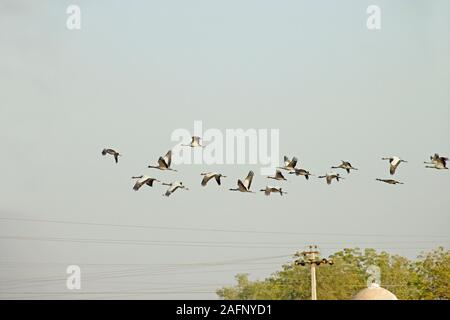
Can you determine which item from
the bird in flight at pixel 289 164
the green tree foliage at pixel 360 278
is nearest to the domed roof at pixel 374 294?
the bird in flight at pixel 289 164

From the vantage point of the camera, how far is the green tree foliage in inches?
3558

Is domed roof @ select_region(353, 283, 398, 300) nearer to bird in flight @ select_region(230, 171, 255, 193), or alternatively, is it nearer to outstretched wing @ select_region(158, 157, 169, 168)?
bird in flight @ select_region(230, 171, 255, 193)

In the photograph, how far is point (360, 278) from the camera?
97625 mm

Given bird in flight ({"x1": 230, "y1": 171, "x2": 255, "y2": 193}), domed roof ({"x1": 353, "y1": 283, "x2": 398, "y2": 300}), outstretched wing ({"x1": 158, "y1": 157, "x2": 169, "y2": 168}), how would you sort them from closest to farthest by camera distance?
outstretched wing ({"x1": 158, "y1": 157, "x2": 169, "y2": 168}) < bird in flight ({"x1": 230, "y1": 171, "x2": 255, "y2": 193}) < domed roof ({"x1": 353, "y1": 283, "x2": 398, "y2": 300})

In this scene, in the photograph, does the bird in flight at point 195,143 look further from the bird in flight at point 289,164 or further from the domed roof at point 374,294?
the domed roof at point 374,294

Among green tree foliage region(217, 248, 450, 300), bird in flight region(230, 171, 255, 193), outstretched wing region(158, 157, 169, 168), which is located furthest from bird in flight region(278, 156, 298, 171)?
green tree foliage region(217, 248, 450, 300)

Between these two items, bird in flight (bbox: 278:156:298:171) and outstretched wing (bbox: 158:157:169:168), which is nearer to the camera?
outstretched wing (bbox: 158:157:169:168)

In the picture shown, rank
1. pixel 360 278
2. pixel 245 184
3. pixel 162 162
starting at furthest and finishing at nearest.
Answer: pixel 360 278, pixel 245 184, pixel 162 162

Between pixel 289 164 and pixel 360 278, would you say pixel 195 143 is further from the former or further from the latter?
pixel 360 278

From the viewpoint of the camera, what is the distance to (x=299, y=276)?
99.9 meters

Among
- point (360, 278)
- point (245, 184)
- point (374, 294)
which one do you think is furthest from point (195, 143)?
point (360, 278)
